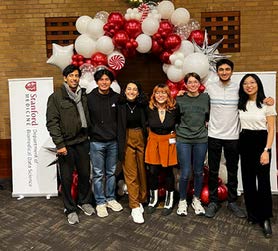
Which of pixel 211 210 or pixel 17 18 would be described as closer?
pixel 211 210

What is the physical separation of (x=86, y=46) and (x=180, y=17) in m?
1.06

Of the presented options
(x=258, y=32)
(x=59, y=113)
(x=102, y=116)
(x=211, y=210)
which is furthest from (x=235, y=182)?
(x=258, y=32)

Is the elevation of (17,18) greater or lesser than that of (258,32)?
greater

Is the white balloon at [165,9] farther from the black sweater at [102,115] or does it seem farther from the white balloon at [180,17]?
the black sweater at [102,115]

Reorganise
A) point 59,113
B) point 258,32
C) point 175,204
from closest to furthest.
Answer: point 59,113
point 175,204
point 258,32

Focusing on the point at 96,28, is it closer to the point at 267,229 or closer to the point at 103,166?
the point at 103,166

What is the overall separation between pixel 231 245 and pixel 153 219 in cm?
80

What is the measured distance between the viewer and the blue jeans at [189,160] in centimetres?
311

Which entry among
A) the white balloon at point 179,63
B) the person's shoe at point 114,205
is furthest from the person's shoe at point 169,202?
the white balloon at point 179,63

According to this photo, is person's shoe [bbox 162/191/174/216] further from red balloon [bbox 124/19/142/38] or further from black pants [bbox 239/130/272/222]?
red balloon [bbox 124/19/142/38]

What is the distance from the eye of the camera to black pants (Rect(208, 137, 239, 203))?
3080 millimetres

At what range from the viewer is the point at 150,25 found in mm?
3422

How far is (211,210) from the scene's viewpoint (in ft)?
10.5

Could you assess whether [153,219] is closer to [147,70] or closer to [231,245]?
[231,245]
